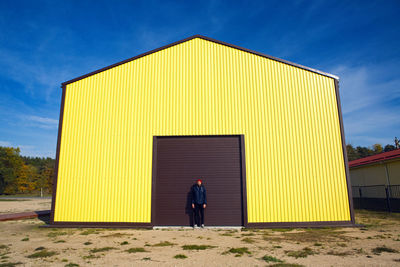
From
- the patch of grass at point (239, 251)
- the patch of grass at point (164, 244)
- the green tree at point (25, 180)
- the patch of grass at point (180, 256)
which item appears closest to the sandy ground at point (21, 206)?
the patch of grass at point (164, 244)

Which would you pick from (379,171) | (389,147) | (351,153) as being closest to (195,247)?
(379,171)

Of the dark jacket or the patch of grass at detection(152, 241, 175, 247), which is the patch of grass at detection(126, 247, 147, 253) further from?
the dark jacket

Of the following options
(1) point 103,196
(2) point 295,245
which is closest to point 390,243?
(2) point 295,245

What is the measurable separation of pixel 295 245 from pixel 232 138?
4.85 m

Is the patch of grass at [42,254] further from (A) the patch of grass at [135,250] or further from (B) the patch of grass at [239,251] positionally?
(B) the patch of grass at [239,251]

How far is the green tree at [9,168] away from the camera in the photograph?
5128cm

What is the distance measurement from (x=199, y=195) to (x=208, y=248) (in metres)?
3.42

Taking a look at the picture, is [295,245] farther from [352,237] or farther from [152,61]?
[152,61]

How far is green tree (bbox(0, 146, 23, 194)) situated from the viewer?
51.3 m

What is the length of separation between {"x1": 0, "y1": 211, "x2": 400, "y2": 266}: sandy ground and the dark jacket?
41.6 inches

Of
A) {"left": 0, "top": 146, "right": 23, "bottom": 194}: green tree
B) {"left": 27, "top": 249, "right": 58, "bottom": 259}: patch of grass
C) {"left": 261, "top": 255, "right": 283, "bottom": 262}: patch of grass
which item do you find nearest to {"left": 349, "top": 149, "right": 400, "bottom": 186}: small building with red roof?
{"left": 261, "top": 255, "right": 283, "bottom": 262}: patch of grass

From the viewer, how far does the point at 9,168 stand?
171 ft

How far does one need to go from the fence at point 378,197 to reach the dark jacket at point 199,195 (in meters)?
10.3

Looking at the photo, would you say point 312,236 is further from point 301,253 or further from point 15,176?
point 15,176
